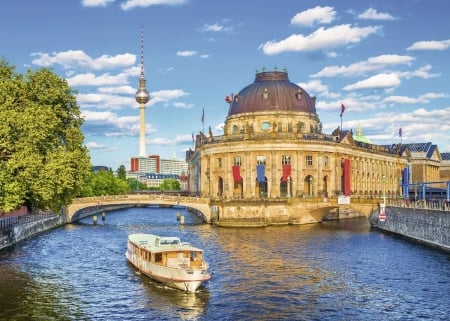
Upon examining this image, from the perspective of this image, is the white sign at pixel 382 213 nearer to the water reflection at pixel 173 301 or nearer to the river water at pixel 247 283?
the river water at pixel 247 283

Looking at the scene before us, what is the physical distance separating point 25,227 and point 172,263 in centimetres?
4548

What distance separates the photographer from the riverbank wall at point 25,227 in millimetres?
82250

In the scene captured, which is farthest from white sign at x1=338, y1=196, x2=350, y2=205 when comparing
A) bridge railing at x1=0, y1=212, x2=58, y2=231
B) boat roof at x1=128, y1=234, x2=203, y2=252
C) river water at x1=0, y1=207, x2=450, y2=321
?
bridge railing at x1=0, y1=212, x2=58, y2=231

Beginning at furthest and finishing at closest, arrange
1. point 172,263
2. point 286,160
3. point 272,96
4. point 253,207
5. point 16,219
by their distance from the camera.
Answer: point 272,96 < point 286,160 < point 253,207 < point 16,219 < point 172,263

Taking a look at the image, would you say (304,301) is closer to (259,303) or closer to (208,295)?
(259,303)

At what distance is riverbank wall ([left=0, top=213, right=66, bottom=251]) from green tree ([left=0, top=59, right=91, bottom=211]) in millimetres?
11967

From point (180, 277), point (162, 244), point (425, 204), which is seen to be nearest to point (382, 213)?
point (425, 204)

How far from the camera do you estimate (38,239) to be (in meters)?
93.4

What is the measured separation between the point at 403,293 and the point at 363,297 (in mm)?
4301

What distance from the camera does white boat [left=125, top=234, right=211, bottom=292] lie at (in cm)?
5366

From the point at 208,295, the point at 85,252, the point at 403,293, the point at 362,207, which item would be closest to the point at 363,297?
the point at 403,293

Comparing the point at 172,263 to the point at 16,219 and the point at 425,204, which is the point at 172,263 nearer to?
the point at 16,219

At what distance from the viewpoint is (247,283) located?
58.1 m

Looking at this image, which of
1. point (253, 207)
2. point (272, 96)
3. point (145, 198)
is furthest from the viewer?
point (272, 96)
